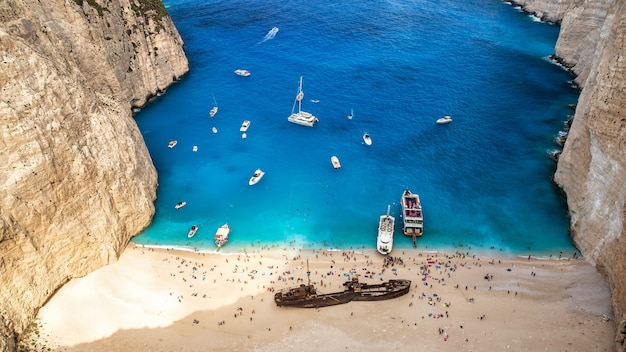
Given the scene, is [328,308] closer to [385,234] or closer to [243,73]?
[385,234]

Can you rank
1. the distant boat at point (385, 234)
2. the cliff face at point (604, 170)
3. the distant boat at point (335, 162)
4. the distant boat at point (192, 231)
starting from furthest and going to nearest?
the distant boat at point (335, 162) < the distant boat at point (192, 231) < the distant boat at point (385, 234) < the cliff face at point (604, 170)

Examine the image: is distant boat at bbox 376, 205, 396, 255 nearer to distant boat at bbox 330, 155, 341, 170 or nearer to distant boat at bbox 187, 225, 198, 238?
distant boat at bbox 330, 155, 341, 170

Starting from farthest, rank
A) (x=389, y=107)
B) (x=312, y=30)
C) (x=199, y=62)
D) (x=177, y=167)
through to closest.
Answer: (x=312, y=30)
(x=199, y=62)
(x=389, y=107)
(x=177, y=167)

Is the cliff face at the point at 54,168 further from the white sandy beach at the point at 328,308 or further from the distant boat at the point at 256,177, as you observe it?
the distant boat at the point at 256,177

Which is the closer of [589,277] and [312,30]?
[589,277]

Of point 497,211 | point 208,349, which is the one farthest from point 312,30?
point 208,349

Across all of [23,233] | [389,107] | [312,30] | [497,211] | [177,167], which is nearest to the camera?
[23,233]

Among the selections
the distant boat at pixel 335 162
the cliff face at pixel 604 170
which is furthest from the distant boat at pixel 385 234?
the cliff face at pixel 604 170

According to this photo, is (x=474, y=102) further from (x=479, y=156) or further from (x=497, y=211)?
(x=497, y=211)
